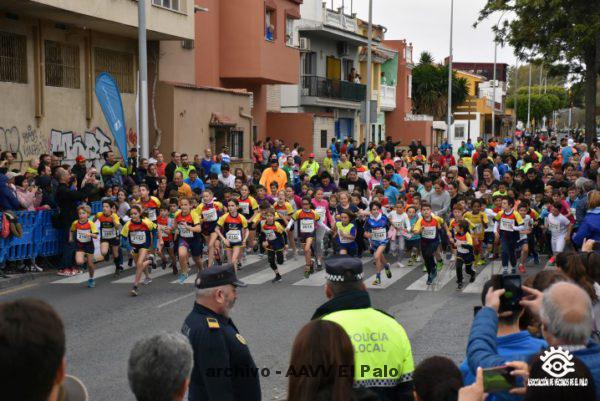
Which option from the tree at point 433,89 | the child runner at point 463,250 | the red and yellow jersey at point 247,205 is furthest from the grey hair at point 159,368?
the tree at point 433,89

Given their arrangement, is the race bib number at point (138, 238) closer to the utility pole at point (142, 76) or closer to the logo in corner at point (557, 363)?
the utility pole at point (142, 76)

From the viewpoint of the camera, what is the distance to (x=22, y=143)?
878 inches

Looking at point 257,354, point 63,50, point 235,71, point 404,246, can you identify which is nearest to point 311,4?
point 235,71

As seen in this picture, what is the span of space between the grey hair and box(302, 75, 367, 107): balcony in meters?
41.2

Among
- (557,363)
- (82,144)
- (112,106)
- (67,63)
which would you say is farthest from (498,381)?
(82,144)

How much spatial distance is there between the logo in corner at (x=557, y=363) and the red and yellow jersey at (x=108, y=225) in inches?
555

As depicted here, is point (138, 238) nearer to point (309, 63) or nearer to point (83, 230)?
point (83, 230)

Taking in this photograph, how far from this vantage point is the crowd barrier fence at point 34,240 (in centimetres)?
1632

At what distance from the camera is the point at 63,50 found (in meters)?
24.4

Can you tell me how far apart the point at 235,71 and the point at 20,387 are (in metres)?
33.1

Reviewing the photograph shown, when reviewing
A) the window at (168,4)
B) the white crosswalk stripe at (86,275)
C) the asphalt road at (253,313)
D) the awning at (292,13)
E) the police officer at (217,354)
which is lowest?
the white crosswalk stripe at (86,275)

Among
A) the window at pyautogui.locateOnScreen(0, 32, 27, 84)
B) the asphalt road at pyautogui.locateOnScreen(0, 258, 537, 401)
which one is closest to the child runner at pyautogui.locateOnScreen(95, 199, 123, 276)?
the asphalt road at pyautogui.locateOnScreen(0, 258, 537, 401)

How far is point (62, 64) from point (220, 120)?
821 cm

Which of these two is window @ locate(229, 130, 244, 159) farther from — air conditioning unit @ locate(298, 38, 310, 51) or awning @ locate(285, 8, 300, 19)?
air conditioning unit @ locate(298, 38, 310, 51)
